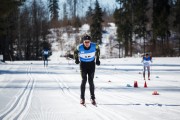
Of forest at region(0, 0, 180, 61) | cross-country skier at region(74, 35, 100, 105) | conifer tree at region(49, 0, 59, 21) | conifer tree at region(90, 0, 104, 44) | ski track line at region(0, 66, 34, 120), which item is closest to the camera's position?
ski track line at region(0, 66, 34, 120)

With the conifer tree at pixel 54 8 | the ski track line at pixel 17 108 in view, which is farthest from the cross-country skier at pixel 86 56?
the conifer tree at pixel 54 8

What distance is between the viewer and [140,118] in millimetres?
8211

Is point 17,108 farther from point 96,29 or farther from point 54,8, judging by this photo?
point 54,8

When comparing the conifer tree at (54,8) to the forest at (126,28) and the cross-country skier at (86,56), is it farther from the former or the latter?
the cross-country skier at (86,56)

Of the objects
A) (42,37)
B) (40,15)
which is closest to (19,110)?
(42,37)

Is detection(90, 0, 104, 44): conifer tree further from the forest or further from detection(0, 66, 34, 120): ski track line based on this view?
detection(0, 66, 34, 120): ski track line

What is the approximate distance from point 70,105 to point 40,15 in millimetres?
74951

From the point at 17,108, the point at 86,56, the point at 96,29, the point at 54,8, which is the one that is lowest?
the point at 17,108

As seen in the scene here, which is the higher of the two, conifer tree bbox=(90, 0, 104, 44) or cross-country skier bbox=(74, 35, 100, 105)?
conifer tree bbox=(90, 0, 104, 44)

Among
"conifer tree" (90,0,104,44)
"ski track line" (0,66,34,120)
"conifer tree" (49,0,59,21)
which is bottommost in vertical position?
"ski track line" (0,66,34,120)

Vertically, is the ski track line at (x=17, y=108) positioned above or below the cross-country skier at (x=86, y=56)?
below

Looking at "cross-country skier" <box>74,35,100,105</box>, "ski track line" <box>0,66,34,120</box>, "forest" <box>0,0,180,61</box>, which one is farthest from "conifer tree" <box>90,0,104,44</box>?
"cross-country skier" <box>74,35,100,105</box>

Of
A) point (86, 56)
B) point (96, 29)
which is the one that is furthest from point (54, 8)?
point (86, 56)

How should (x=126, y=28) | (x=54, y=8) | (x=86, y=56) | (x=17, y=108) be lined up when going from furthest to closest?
1. (x=54, y=8)
2. (x=126, y=28)
3. (x=86, y=56)
4. (x=17, y=108)
